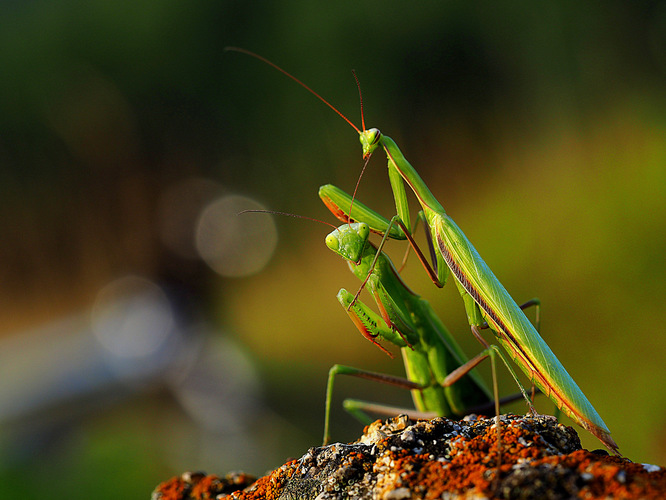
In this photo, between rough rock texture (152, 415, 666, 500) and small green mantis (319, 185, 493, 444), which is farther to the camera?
small green mantis (319, 185, 493, 444)

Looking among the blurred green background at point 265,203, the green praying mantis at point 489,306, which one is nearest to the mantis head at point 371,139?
the green praying mantis at point 489,306

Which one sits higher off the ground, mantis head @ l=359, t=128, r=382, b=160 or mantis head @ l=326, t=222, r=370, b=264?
mantis head @ l=359, t=128, r=382, b=160

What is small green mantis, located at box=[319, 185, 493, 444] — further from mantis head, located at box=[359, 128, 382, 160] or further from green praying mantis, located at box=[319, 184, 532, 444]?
mantis head, located at box=[359, 128, 382, 160]

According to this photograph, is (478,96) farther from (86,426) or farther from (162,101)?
(86,426)

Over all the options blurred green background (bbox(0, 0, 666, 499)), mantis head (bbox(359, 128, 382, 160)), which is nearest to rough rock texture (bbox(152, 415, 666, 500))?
mantis head (bbox(359, 128, 382, 160))

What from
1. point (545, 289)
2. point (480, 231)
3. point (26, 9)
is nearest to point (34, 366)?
point (26, 9)

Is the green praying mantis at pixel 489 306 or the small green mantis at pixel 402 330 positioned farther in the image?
the small green mantis at pixel 402 330

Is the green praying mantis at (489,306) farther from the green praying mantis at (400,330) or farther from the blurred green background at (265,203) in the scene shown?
the blurred green background at (265,203)
